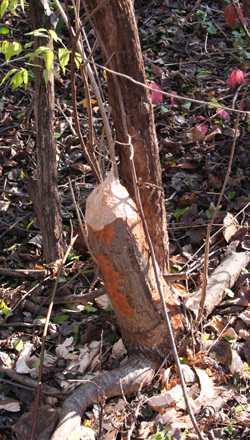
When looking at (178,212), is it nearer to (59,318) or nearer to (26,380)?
(59,318)

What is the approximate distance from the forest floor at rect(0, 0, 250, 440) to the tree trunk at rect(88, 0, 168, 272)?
45 centimetres

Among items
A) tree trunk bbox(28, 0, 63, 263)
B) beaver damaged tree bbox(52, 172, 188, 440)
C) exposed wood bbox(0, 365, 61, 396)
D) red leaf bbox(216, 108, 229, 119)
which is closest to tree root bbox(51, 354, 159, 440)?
beaver damaged tree bbox(52, 172, 188, 440)

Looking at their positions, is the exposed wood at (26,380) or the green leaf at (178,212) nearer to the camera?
the exposed wood at (26,380)

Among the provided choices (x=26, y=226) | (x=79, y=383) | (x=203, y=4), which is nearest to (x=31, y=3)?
(x=26, y=226)

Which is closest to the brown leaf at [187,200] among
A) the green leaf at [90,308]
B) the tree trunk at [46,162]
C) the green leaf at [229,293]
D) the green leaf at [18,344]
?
the green leaf at [229,293]

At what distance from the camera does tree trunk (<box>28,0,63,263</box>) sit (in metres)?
2.27

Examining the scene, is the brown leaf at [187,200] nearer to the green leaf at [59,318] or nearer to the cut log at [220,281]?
the cut log at [220,281]

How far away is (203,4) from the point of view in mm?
4984

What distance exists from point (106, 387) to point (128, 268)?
2.08ft

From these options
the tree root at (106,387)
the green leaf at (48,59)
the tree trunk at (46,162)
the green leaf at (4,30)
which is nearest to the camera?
the green leaf at (48,59)

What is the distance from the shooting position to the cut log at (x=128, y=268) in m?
1.59

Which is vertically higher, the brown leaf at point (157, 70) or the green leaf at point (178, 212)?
the brown leaf at point (157, 70)

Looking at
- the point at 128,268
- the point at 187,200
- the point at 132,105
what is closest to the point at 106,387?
the point at 128,268

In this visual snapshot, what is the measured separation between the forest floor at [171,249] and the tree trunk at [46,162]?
15cm
